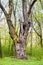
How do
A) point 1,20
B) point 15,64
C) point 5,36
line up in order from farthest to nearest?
1. point 5,36
2. point 1,20
3. point 15,64

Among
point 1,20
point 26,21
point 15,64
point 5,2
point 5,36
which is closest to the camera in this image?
point 15,64

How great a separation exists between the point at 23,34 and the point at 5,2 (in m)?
11.2

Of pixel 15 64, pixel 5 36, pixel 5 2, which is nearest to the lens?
pixel 15 64

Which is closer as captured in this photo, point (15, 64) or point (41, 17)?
point (15, 64)

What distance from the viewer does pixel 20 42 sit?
14.2 meters

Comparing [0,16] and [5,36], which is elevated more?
[0,16]

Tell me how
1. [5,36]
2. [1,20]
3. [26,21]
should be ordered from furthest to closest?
[5,36] → [1,20] → [26,21]

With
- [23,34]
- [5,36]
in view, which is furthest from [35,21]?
[23,34]

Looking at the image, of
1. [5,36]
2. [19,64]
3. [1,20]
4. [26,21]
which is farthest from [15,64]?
[5,36]

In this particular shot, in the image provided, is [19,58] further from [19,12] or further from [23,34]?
[19,12]

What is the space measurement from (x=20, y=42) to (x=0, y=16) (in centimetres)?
1145

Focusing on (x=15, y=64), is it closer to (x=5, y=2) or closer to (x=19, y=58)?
(x=19, y=58)

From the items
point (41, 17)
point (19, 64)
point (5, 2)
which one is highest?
point (5, 2)

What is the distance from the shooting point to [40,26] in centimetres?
2522
